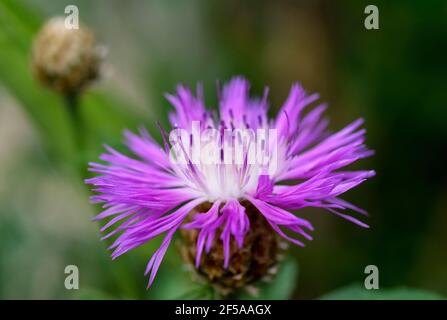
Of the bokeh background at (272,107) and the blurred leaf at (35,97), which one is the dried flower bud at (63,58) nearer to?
the bokeh background at (272,107)

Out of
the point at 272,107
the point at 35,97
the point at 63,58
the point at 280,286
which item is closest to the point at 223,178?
the point at 280,286

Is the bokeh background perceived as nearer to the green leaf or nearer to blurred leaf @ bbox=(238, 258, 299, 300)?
blurred leaf @ bbox=(238, 258, 299, 300)

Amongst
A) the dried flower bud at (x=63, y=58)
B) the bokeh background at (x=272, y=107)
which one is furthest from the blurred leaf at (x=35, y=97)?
the dried flower bud at (x=63, y=58)

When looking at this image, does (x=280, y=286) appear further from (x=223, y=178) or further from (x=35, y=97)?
(x=35, y=97)

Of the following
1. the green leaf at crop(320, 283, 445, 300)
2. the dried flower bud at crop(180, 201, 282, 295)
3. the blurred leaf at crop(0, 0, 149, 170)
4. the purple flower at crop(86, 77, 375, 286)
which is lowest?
the green leaf at crop(320, 283, 445, 300)

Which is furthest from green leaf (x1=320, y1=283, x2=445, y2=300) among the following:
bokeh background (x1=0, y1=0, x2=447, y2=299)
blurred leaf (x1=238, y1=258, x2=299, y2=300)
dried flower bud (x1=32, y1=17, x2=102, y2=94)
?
dried flower bud (x1=32, y1=17, x2=102, y2=94)
